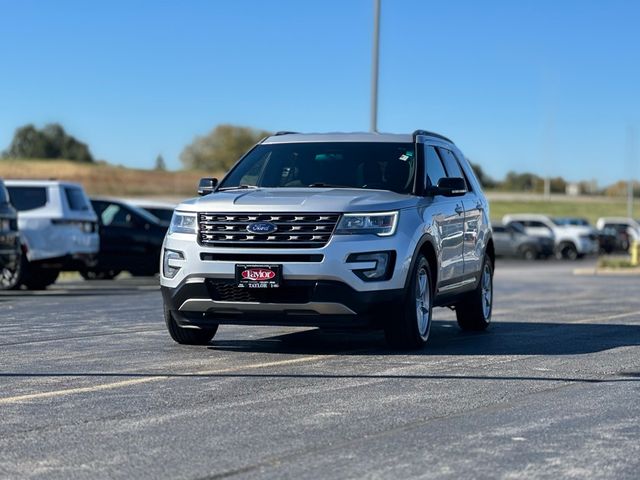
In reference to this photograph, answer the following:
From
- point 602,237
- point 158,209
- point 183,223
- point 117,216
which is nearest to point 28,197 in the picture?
point 117,216

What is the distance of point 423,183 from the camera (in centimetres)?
1115

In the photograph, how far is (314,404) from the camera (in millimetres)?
7641

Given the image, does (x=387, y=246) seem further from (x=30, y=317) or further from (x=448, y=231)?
(x=30, y=317)

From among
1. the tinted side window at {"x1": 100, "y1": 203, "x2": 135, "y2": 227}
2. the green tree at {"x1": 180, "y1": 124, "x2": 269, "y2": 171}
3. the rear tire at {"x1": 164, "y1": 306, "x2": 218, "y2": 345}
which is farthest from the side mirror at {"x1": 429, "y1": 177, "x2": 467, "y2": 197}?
the green tree at {"x1": 180, "y1": 124, "x2": 269, "y2": 171}

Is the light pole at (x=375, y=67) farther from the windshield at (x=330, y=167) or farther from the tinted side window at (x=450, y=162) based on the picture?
the windshield at (x=330, y=167)

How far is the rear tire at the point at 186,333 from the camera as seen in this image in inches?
424

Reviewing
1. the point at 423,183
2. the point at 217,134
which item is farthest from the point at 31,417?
the point at 217,134

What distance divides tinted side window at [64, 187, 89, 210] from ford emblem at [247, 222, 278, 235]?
11730mm

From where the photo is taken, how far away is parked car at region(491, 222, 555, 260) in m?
52.3

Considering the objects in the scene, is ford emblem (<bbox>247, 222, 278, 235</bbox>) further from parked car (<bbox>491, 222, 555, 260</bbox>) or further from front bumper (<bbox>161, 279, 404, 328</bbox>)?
parked car (<bbox>491, 222, 555, 260</bbox>)

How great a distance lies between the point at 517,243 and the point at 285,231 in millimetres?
43105

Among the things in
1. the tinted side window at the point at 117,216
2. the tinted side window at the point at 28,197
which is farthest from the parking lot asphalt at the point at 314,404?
the tinted side window at the point at 117,216

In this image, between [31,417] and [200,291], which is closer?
[31,417]

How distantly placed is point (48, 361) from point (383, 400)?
3.09 m
